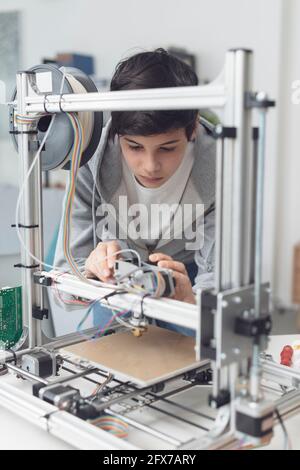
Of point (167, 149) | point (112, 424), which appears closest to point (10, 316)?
point (112, 424)

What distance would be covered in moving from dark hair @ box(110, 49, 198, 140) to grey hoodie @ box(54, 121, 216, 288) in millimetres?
138

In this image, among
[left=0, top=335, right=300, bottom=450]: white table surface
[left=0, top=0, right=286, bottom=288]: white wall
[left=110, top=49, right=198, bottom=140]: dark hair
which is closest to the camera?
[left=0, top=335, right=300, bottom=450]: white table surface

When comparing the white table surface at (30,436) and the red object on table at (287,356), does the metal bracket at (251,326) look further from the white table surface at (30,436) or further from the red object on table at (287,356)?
the red object on table at (287,356)

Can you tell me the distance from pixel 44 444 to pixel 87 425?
0.10 meters

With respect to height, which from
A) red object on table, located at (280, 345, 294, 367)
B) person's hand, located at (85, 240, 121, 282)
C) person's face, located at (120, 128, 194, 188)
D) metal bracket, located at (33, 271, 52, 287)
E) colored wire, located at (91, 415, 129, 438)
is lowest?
colored wire, located at (91, 415, 129, 438)

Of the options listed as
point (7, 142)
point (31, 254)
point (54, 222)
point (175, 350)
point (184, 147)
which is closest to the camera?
point (175, 350)

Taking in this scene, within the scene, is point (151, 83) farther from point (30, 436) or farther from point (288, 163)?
point (288, 163)

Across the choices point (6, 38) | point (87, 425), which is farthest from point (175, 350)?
point (6, 38)

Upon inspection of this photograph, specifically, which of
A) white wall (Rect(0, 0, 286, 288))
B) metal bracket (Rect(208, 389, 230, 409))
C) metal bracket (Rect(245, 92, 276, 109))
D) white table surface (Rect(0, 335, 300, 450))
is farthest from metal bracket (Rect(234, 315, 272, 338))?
white wall (Rect(0, 0, 286, 288))

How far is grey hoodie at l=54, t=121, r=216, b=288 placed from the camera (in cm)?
145

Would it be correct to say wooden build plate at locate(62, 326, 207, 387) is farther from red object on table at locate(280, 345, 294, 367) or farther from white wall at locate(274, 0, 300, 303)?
white wall at locate(274, 0, 300, 303)

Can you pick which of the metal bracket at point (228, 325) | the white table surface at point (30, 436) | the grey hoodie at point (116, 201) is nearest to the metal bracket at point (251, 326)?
the metal bracket at point (228, 325)

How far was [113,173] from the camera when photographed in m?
1.49

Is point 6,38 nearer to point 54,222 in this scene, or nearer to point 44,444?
point 54,222
